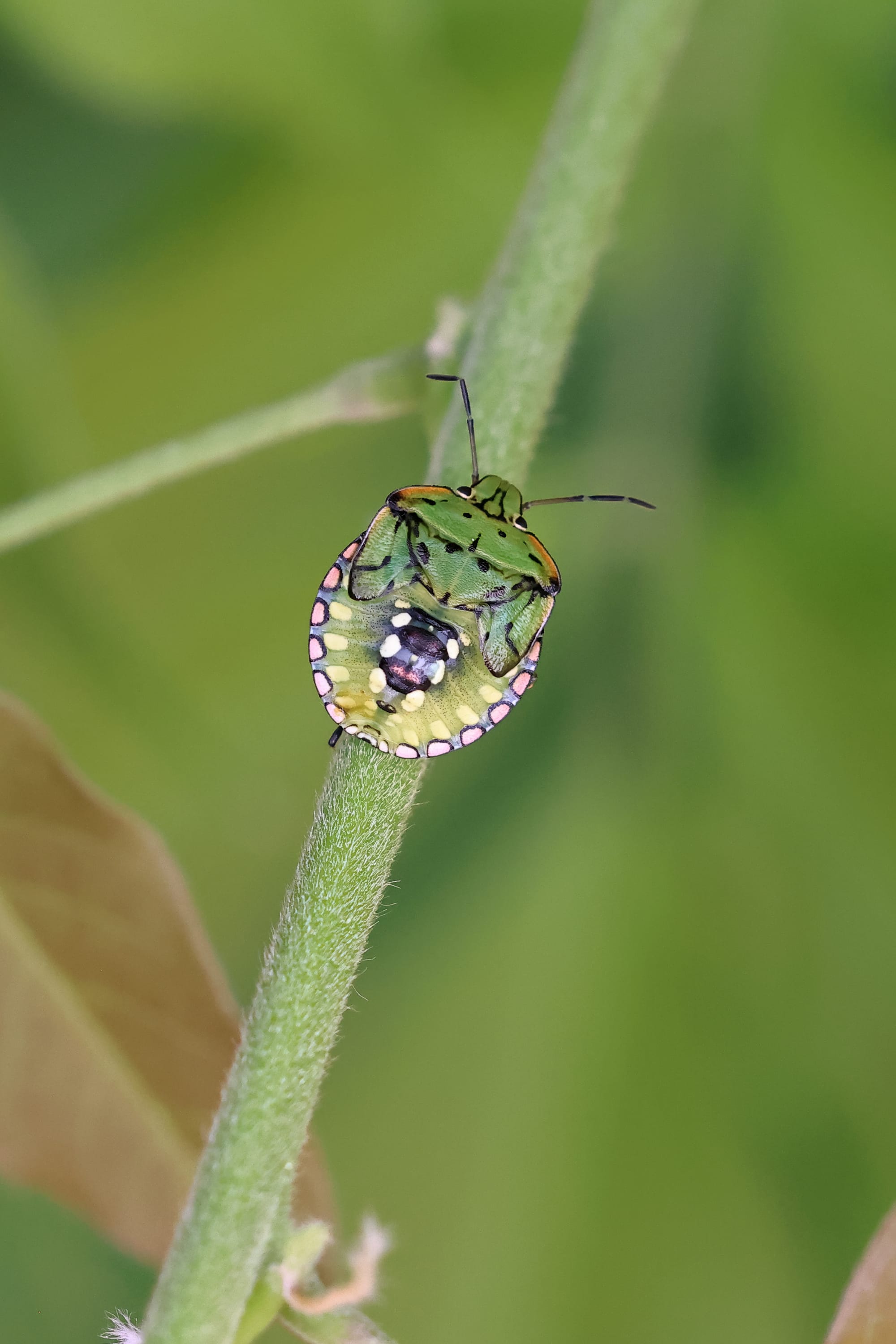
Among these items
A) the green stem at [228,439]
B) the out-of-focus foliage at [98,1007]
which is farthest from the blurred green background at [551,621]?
the green stem at [228,439]

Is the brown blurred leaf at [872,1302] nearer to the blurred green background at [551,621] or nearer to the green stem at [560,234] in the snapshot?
the green stem at [560,234]

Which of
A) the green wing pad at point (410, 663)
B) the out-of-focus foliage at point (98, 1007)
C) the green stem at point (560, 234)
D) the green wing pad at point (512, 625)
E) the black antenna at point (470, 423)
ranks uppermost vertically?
the green stem at point (560, 234)

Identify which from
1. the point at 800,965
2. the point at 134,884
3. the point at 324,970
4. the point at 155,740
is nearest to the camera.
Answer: the point at 324,970

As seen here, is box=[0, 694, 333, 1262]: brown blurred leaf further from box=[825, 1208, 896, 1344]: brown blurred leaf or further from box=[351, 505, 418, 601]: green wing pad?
box=[825, 1208, 896, 1344]: brown blurred leaf

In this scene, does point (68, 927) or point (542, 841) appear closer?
point (68, 927)

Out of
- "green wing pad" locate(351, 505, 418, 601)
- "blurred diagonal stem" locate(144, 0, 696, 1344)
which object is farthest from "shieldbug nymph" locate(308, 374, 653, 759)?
"blurred diagonal stem" locate(144, 0, 696, 1344)

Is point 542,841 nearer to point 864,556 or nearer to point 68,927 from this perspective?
point 864,556

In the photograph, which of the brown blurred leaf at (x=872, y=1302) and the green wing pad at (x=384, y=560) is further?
the green wing pad at (x=384, y=560)

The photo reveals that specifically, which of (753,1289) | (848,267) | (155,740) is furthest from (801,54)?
(753,1289)
